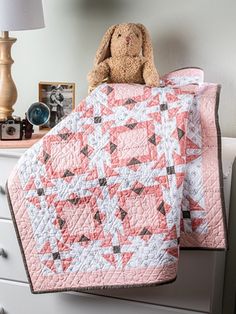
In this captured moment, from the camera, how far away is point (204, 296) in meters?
1.87

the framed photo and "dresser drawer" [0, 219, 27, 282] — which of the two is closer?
"dresser drawer" [0, 219, 27, 282]

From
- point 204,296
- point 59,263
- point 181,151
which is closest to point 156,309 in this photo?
point 204,296

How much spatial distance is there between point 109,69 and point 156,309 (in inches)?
32.4

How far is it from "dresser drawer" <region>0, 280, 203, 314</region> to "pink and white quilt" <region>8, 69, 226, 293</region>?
17 centimetres

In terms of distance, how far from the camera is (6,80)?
2.17m

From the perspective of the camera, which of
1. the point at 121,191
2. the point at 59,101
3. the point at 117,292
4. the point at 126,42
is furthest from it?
the point at 59,101

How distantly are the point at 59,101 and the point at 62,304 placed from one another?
0.74 m

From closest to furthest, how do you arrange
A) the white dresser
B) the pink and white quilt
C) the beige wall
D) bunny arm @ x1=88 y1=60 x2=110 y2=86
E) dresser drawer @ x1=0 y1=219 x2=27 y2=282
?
the pink and white quilt
the white dresser
dresser drawer @ x1=0 y1=219 x2=27 y2=282
bunny arm @ x1=88 y1=60 x2=110 y2=86
the beige wall

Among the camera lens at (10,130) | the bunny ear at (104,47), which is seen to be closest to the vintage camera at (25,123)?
the camera lens at (10,130)

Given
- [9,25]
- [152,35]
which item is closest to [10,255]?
[9,25]

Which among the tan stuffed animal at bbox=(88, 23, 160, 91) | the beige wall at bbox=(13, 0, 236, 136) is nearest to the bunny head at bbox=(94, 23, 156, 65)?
the tan stuffed animal at bbox=(88, 23, 160, 91)

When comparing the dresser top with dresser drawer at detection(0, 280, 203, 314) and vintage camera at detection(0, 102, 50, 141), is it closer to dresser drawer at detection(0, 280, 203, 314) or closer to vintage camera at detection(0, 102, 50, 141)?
vintage camera at detection(0, 102, 50, 141)

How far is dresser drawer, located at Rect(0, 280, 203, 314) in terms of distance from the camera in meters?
1.95

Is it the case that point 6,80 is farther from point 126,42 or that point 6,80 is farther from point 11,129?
point 126,42
